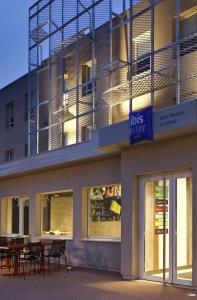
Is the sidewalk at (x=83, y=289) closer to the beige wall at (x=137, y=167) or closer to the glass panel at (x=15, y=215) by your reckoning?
the beige wall at (x=137, y=167)

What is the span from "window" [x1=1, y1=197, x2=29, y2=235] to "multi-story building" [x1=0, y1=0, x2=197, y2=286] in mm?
44

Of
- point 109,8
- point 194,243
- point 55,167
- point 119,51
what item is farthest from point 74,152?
point 194,243

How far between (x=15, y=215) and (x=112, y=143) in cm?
1016

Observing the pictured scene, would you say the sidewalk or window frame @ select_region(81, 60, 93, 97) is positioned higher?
window frame @ select_region(81, 60, 93, 97)

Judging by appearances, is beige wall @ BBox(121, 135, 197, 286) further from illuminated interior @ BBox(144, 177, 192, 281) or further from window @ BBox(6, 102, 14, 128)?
window @ BBox(6, 102, 14, 128)

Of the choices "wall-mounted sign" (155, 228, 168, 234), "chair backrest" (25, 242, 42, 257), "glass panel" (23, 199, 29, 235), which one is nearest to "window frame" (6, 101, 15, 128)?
"glass panel" (23, 199, 29, 235)

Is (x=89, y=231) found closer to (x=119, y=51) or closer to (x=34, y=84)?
(x=119, y=51)

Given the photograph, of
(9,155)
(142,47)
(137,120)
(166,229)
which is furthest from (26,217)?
(137,120)

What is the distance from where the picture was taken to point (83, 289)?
11.6m

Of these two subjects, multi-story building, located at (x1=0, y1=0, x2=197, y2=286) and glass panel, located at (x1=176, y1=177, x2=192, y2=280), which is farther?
multi-story building, located at (x1=0, y1=0, x2=197, y2=286)

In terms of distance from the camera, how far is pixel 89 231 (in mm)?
16453

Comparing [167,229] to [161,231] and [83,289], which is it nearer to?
[161,231]

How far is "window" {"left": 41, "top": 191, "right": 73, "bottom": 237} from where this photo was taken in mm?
17734

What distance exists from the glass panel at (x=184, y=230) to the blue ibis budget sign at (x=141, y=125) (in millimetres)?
1312
